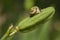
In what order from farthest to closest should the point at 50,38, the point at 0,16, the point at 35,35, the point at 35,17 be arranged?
the point at 0,16
the point at 50,38
the point at 35,35
the point at 35,17

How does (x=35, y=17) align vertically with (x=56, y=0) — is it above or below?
below

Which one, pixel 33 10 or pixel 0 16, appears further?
pixel 0 16

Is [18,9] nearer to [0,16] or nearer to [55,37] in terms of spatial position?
[0,16]

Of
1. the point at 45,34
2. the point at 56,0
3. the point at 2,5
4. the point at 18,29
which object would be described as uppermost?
the point at 2,5

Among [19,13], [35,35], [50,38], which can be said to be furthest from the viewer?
[19,13]

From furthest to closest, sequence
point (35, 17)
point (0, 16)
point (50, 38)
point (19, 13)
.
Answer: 1. point (0, 16)
2. point (19, 13)
3. point (50, 38)
4. point (35, 17)

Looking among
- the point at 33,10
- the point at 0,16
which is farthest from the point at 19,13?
the point at 33,10

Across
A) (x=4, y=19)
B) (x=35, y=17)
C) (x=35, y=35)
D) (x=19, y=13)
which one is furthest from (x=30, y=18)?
(x=4, y=19)

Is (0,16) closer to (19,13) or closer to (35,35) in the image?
(19,13)

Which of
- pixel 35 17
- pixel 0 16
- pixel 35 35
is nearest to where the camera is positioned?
pixel 35 17
